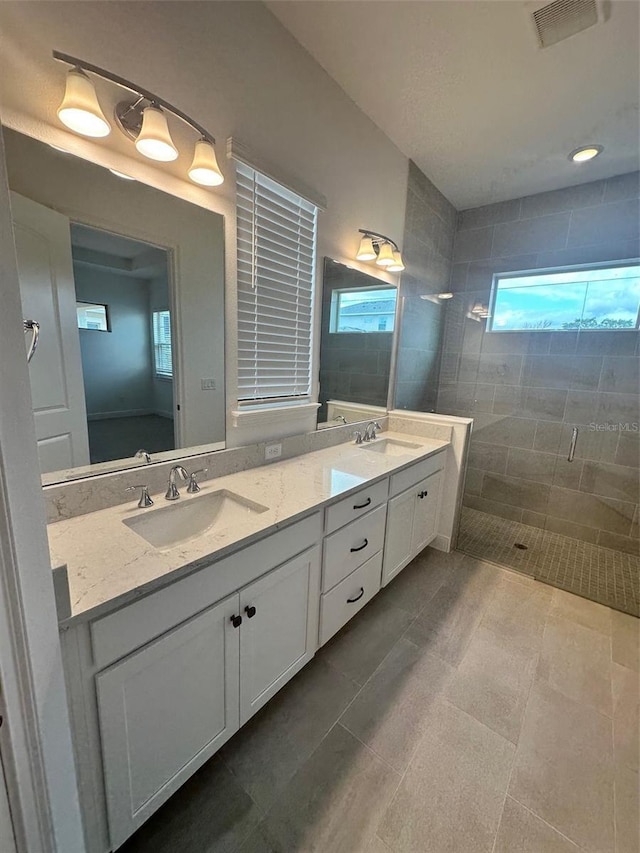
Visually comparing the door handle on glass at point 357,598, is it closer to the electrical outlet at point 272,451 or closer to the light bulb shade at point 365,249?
the electrical outlet at point 272,451

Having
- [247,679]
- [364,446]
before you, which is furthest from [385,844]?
[364,446]

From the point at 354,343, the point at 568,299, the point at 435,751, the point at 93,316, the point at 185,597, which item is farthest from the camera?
the point at 568,299

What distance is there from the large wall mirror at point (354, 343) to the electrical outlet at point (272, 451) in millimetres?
400

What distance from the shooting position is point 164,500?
4.24ft

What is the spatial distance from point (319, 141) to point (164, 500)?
1895 millimetres

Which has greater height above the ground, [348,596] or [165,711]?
[165,711]

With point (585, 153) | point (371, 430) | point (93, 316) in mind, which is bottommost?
point (371, 430)

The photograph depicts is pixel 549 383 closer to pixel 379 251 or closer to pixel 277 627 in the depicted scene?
pixel 379 251

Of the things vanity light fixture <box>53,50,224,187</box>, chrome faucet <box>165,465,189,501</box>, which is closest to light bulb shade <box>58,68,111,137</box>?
vanity light fixture <box>53,50,224,187</box>

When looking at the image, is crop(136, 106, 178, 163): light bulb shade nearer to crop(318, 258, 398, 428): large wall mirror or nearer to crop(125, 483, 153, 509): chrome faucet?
crop(318, 258, 398, 428): large wall mirror

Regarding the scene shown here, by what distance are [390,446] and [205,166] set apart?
1878 mm

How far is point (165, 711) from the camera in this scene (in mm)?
937

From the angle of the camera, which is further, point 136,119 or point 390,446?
point 390,446

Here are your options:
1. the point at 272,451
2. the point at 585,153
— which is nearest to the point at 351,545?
the point at 272,451
